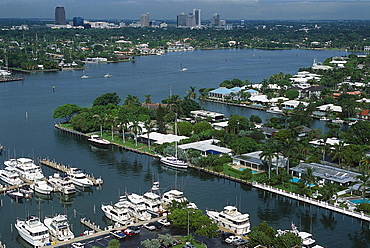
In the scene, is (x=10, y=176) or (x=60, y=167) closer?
(x=10, y=176)

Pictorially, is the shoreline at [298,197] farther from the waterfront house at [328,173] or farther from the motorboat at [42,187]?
the motorboat at [42,187]

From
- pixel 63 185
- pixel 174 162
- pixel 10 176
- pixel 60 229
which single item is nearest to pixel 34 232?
pixel 60 229

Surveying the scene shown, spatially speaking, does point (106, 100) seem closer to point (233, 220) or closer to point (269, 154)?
point (269, 154)

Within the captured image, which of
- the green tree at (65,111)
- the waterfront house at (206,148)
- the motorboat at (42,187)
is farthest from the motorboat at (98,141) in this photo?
the motorboat at (42,187)

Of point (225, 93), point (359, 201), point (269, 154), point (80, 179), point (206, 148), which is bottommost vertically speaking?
point (359, 201)

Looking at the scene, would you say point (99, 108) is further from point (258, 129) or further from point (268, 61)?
point (268, 61)

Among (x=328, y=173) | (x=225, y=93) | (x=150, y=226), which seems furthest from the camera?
(x=225, y=93)

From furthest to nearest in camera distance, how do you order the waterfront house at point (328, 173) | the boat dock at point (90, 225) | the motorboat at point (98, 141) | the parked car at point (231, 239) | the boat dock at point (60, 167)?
the motorboat at point (98, 141) < the boat dock at point (60, 167) < the waterfront house at point (328, 173) < the boat dock at point (90, 225) < the parked car at point (231, 239)
